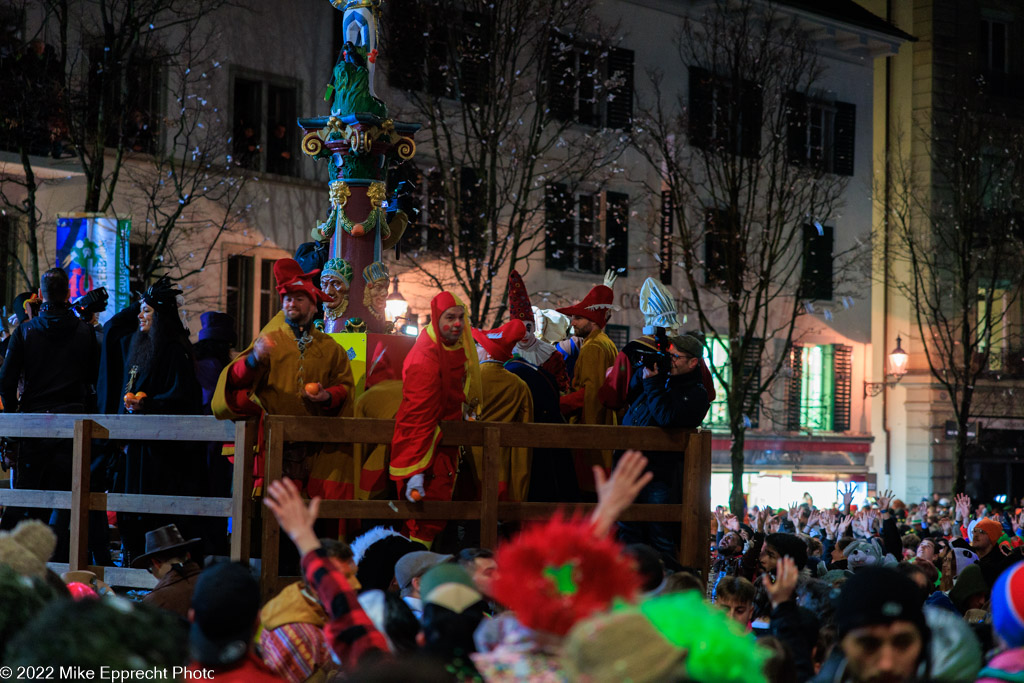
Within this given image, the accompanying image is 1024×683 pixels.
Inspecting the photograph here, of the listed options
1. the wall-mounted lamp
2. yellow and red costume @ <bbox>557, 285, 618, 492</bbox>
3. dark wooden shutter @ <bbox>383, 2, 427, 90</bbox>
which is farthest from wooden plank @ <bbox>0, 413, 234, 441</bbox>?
the wall-mounted lamp

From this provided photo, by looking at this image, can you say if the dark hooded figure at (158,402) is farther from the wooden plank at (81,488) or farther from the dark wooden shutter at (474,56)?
the dark wooden shutter at (474,56)

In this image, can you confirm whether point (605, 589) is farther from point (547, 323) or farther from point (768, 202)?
point (768, 202)

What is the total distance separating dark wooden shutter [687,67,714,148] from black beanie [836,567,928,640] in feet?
77.3

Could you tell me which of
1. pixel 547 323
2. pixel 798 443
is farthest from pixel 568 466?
pixel 798 443

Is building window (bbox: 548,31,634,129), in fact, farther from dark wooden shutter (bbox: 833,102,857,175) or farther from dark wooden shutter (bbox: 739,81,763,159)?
Answer: dark wooden shutter (bbox: 833,102,857,175)

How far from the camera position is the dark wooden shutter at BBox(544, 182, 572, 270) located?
25125 mm

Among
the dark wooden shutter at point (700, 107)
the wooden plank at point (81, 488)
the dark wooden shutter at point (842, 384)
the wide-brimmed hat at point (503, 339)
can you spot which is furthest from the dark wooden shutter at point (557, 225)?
the wooden plank at point (81, 488)

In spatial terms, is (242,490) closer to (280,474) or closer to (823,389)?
(280,474)

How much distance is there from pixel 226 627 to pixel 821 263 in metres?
28.7

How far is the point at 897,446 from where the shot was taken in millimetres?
33844

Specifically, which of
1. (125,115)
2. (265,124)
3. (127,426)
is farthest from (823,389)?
(127,426)

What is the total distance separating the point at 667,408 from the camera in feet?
31.4

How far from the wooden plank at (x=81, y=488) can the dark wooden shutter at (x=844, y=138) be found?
25492 mm

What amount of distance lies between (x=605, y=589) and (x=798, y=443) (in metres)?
28.9
